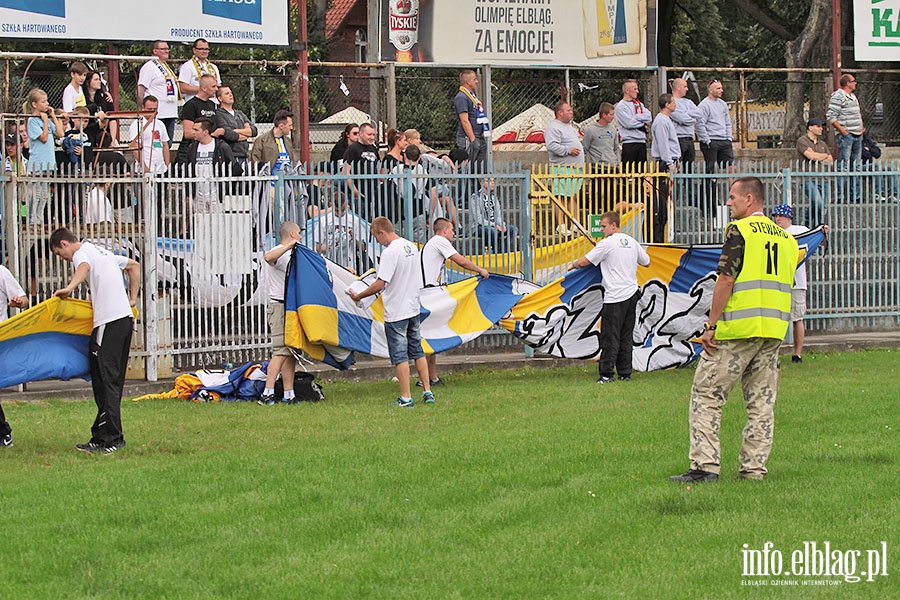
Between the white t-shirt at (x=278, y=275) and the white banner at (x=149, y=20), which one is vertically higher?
the white banner at (x=149, y=20)

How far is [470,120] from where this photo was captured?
20.8 meters

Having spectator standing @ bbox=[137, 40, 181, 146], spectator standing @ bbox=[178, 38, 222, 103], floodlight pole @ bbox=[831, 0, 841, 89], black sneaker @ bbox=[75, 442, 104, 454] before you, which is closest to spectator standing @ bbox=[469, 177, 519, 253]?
spectator standing @ bbox=[178, 38, 222, 103]

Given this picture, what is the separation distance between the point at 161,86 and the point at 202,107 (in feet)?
2.65

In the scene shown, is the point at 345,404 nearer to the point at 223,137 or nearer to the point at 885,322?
the point at 223,137

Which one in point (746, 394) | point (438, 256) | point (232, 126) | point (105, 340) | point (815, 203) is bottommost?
point (746, 394)

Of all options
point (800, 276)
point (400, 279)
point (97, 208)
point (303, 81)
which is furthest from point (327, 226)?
point (800, 276)

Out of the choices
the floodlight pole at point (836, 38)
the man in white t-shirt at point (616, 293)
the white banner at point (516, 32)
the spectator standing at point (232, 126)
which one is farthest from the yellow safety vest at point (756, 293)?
the floodlight pole at point (836, 38)

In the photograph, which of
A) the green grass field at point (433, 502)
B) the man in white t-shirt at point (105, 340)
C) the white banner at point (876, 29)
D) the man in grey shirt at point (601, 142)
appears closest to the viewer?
the green grass field at point (433, 502)

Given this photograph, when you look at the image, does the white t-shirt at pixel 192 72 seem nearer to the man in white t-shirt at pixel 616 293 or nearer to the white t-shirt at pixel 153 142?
the white t-shirt at pixel 153 142

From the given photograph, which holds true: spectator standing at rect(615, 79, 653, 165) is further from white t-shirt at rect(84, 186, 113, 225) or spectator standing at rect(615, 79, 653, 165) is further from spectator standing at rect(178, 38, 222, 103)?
white t-shirt at rect(84, 186, 113, 225)

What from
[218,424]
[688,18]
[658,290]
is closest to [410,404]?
[218,424]

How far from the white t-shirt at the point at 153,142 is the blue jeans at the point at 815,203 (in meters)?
9.33

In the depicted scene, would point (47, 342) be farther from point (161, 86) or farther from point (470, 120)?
point (470, 120)

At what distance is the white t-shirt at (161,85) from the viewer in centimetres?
1862
